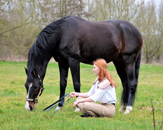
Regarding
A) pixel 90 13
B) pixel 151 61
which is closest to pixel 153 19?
pixel 151 61

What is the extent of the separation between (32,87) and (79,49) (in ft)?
4.53

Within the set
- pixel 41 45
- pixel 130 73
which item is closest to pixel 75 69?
pixel 41 45

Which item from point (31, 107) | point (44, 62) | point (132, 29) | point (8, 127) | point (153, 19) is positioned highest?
point (132, 29)

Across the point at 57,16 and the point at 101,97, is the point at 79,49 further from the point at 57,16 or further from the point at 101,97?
the point at 57,16

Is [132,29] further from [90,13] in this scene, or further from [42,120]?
[90,13]

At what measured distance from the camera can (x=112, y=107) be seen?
3771mm

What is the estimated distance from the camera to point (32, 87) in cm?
418

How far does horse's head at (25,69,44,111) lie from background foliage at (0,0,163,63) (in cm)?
1571

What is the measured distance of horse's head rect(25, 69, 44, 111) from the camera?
4082 mm

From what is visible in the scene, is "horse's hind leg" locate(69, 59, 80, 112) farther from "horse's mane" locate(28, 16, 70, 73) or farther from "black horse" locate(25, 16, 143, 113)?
"horse's mane" locate(28, 16, 70, 73)

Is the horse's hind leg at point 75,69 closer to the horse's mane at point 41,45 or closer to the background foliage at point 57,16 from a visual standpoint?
the horse's mane at point 41,45

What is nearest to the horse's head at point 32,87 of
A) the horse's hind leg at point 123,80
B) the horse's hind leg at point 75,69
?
the horse's hind leg at point 75,69

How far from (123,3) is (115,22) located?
18690 mm

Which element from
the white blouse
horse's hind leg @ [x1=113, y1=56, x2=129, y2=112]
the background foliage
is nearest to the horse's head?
the white blouse
